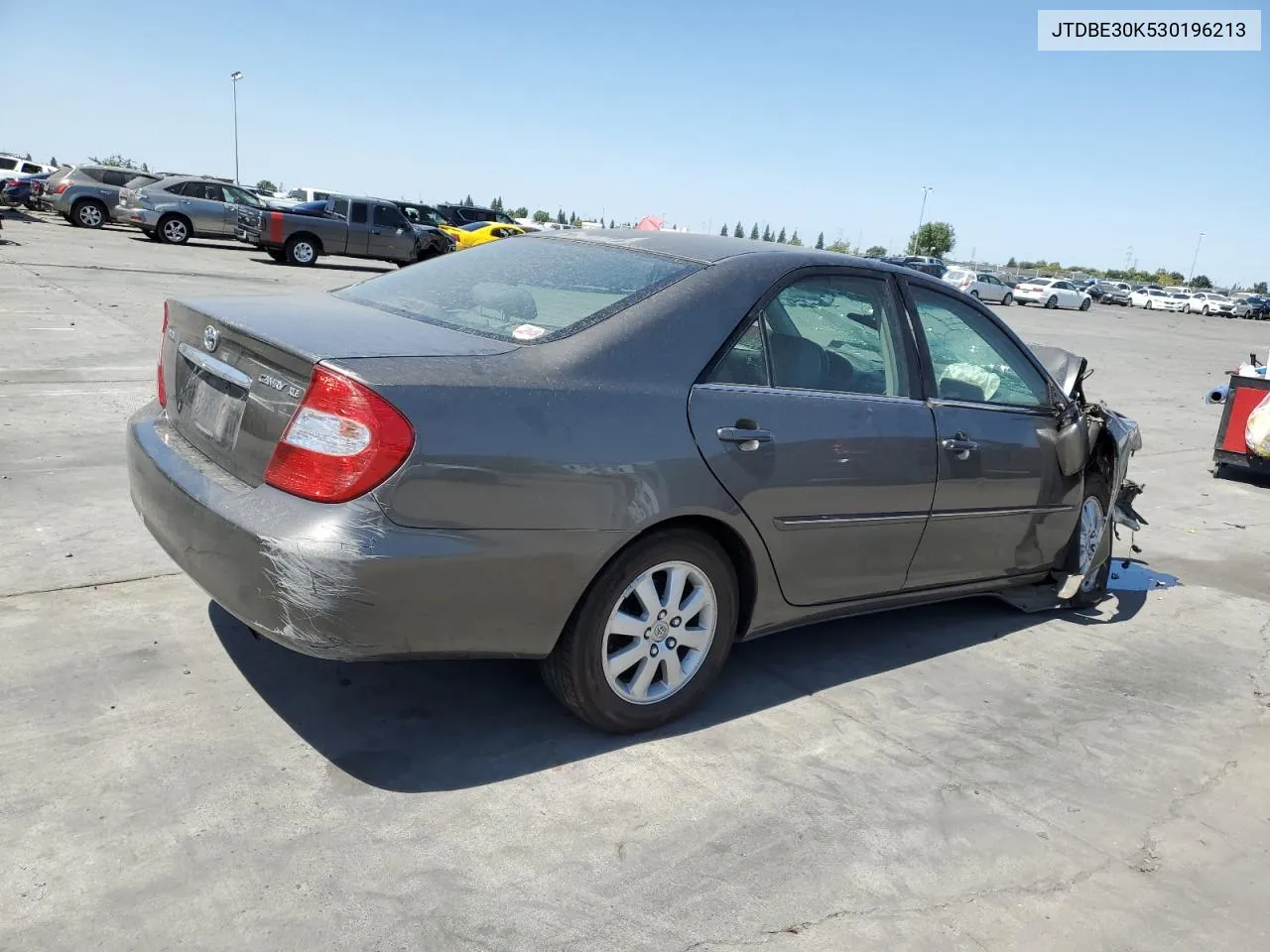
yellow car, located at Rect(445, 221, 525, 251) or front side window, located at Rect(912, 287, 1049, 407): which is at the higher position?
yellow car, located at Rect(445, 221, 525, 251)

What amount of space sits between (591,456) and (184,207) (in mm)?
25483

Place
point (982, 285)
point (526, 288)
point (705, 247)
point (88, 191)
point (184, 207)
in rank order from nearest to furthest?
point (526, 288) < point (705, 247) < point (184, 207) < point (88, 191) < point (982, 285)

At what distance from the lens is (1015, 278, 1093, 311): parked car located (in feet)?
156

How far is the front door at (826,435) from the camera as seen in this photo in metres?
3.46

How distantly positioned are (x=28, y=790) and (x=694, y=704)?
198 centimetres

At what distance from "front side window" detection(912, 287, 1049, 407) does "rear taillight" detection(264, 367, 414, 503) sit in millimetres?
2362

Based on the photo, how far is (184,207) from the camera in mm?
25281

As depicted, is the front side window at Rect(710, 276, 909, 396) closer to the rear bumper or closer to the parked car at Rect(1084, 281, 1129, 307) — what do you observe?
the rear bumper

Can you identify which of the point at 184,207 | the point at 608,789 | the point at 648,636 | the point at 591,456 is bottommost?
the point at 608,789

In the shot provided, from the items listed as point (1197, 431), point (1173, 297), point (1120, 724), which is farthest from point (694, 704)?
point (1173, 297)

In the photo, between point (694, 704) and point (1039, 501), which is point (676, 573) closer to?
point (694, 704)

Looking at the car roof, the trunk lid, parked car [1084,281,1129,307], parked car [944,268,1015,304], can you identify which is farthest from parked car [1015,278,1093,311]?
the trunk lid

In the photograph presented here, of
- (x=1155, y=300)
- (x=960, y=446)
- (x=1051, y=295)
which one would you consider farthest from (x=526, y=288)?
(x=1155, y=300)

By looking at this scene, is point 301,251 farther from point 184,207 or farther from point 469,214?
point 469,214
